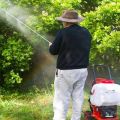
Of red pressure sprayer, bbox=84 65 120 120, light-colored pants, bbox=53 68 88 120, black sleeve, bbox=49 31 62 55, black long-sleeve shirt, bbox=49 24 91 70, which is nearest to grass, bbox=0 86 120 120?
red pressure sprayer, bbox=84 65 120 120

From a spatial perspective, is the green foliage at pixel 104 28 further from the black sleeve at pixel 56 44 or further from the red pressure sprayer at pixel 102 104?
the black sleeve at pixel 56 44

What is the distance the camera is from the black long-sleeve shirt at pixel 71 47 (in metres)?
6.51

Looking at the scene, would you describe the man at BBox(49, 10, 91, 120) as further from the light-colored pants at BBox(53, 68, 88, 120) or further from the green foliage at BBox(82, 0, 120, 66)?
the green foliage at BBox(82, 0, 120, 66)

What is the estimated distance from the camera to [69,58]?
655cm

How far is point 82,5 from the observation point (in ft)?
31.1

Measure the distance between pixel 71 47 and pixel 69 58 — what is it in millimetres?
179

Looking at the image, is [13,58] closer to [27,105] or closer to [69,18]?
[27,105]

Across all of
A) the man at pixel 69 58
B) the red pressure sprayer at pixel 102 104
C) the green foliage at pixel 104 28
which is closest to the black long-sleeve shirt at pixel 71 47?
the man at pixel 69 58

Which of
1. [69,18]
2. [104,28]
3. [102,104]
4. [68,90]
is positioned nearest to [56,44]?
[69,18]

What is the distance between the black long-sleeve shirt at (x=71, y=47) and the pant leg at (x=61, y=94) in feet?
0.60

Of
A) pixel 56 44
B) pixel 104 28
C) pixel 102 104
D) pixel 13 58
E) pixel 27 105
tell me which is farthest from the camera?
pixel 104 28

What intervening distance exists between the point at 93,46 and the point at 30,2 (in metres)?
1.64

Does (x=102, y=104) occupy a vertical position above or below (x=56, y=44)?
below

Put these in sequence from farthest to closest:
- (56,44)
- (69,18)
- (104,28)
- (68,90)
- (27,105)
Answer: (104,28)
(27,105)
(68,90)
(69,18)
(56,44)
